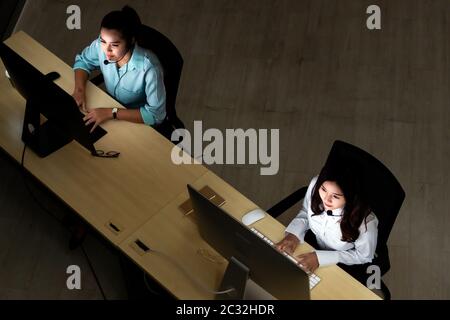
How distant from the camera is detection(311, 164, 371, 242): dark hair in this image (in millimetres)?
2764

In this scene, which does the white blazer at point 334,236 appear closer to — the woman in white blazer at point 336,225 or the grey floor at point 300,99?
the woman in white blazer at point 336,225

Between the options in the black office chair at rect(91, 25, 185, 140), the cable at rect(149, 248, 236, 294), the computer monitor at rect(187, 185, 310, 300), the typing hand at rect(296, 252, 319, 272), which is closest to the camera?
the computer monitor at rect(187, 185, 310, 300)

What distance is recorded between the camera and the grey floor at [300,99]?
377cm

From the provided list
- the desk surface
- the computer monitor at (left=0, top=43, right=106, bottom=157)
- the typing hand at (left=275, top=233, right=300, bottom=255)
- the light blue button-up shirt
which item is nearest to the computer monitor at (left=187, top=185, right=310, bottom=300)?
the desk surface

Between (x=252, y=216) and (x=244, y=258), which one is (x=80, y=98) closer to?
(x=252, y=216)

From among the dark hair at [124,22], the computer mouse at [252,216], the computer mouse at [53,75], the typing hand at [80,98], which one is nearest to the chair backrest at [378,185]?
the computer mouse at [252,216]

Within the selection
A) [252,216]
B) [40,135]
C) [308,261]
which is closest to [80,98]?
[40,135]

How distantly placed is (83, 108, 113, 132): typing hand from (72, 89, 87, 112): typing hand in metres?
0.11

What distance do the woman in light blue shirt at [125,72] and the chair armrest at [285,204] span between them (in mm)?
804

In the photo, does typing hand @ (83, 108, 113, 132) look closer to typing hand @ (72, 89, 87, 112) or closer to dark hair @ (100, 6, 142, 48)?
typing hand @ (72, 89, 87, 112)

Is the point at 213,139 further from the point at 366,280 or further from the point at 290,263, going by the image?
the point at 290,263

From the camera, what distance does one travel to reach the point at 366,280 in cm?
303

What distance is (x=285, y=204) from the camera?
3.17 metres
